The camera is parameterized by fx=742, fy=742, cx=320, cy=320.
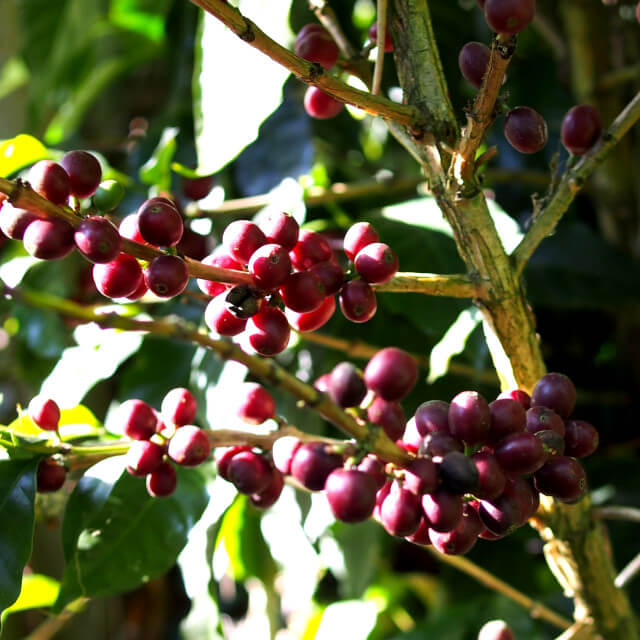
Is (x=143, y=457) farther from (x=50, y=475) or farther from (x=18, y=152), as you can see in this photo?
(x=18, y=152)

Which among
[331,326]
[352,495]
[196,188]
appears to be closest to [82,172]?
[352,495]

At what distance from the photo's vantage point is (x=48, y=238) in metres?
0.37

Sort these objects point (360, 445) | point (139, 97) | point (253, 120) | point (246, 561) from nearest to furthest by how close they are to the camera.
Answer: point (360, 445)
point (253, 120)
point (246, 561)
point (139, 97)

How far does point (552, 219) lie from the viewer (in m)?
0.48

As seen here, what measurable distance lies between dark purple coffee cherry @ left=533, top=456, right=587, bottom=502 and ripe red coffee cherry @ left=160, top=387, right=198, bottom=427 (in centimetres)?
22

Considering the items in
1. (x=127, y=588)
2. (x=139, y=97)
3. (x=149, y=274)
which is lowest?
(x=127, y=588)

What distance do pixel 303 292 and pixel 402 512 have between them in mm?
126

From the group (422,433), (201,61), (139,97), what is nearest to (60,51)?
(139,97)

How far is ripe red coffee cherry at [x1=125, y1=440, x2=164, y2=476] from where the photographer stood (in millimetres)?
457

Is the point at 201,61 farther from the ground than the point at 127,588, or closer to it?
farther from the ground

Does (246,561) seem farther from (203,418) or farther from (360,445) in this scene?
(360,445)

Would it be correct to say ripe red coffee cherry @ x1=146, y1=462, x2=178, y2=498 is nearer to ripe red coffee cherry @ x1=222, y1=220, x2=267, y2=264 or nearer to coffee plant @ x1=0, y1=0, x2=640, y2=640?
coffee plant @ x1=0, y1=0, x2=640, y2=640

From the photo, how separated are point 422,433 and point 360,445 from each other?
0.19 feet

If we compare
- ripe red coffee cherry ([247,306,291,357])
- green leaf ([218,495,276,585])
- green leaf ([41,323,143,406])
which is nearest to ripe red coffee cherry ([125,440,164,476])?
ripe red coffee cherry ([247,306,291,357])
